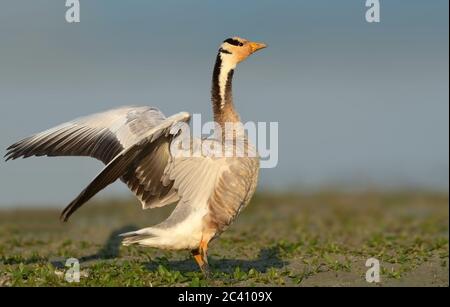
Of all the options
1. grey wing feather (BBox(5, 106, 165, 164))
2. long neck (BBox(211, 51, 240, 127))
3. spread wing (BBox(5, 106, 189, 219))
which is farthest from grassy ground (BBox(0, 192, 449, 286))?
long neck (BBox(211, 51, 240, 127))

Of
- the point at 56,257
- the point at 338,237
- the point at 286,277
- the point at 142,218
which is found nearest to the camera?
the point at 286,277

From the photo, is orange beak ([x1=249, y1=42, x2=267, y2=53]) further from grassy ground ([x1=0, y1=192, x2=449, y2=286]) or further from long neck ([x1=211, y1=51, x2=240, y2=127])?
grassy ground ([x1=0, y1=192, x2=449, y2=286])

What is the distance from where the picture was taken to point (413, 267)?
1026 cm

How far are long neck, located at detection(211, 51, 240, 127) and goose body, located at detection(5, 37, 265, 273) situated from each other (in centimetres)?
1

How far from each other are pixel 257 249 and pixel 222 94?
340 centimetres

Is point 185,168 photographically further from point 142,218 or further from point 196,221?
point 142,218

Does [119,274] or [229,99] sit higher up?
[229,99]

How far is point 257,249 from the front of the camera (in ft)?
40.1

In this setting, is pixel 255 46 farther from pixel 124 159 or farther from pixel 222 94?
pixel 124 159
